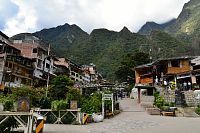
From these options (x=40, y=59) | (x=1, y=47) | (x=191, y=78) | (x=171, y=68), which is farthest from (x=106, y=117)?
(x=40, y=59)

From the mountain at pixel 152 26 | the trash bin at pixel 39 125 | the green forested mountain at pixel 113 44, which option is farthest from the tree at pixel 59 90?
the mountain at pixel 152 26

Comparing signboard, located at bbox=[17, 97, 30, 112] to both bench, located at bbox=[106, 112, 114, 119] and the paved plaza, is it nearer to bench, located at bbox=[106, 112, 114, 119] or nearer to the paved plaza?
the paved plaza

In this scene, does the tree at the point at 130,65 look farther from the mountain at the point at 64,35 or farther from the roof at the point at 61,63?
the mountain at the point at 64,35

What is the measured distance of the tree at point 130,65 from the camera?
63.6 metres

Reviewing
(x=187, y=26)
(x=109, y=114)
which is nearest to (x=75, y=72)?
(x=109, y=114)

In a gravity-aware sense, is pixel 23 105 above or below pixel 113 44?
below

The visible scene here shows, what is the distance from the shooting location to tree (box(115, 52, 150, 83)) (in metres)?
63.6

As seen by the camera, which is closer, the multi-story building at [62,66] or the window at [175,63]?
the window at [175,63]

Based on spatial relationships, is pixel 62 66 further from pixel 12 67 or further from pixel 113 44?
pixel 113 44

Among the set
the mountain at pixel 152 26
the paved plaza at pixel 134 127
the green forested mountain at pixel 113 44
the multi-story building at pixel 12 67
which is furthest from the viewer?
the mountain at pixel 152 26

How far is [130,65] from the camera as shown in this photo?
209ft

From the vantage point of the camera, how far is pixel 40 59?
2319 inches

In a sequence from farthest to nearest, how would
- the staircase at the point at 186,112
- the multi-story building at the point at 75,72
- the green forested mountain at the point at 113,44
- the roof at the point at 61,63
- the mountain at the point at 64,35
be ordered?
the mountain at the point at 64,35 → the green forested mountain at the point at 113,44 → the multi-story building at the point at 75,72 → the roof at the point at 61,63 → the staircase at the point at 186,112

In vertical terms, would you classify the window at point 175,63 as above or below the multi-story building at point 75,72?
below
